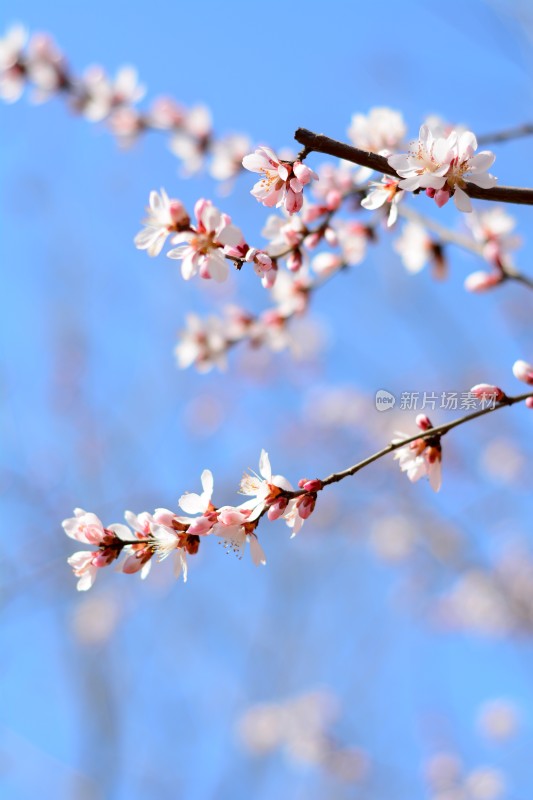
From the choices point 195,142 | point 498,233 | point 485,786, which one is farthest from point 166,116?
point 485,786

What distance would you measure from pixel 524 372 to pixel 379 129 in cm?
91

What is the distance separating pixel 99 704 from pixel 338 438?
361 cm

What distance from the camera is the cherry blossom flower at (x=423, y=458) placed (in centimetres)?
155

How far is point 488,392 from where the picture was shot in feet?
4.95

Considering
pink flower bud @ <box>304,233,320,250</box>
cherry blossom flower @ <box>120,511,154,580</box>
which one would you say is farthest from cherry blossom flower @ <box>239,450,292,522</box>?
pink flower bud @ <box>304,233,320,250</box>

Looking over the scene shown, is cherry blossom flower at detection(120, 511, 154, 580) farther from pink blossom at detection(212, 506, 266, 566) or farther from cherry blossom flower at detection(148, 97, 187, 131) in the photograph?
cherry blossom flower at detection(148, 97, 187, 131)

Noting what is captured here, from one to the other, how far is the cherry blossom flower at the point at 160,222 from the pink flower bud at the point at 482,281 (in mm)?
1037

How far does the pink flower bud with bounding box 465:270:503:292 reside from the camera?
2.21 m

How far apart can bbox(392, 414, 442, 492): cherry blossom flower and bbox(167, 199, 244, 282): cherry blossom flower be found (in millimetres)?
535

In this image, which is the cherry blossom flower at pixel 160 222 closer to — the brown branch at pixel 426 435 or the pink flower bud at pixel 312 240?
the pink flower bud at pixel 312 240

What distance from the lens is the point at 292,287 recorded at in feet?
8.00

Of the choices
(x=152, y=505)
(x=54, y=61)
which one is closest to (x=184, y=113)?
(x=54, y=61)

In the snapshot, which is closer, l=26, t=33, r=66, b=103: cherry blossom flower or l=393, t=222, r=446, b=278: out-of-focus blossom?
l=393, t=222, r=446, b=278: out-of-focus blossom

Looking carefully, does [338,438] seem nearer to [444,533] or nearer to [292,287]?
[444,533]
